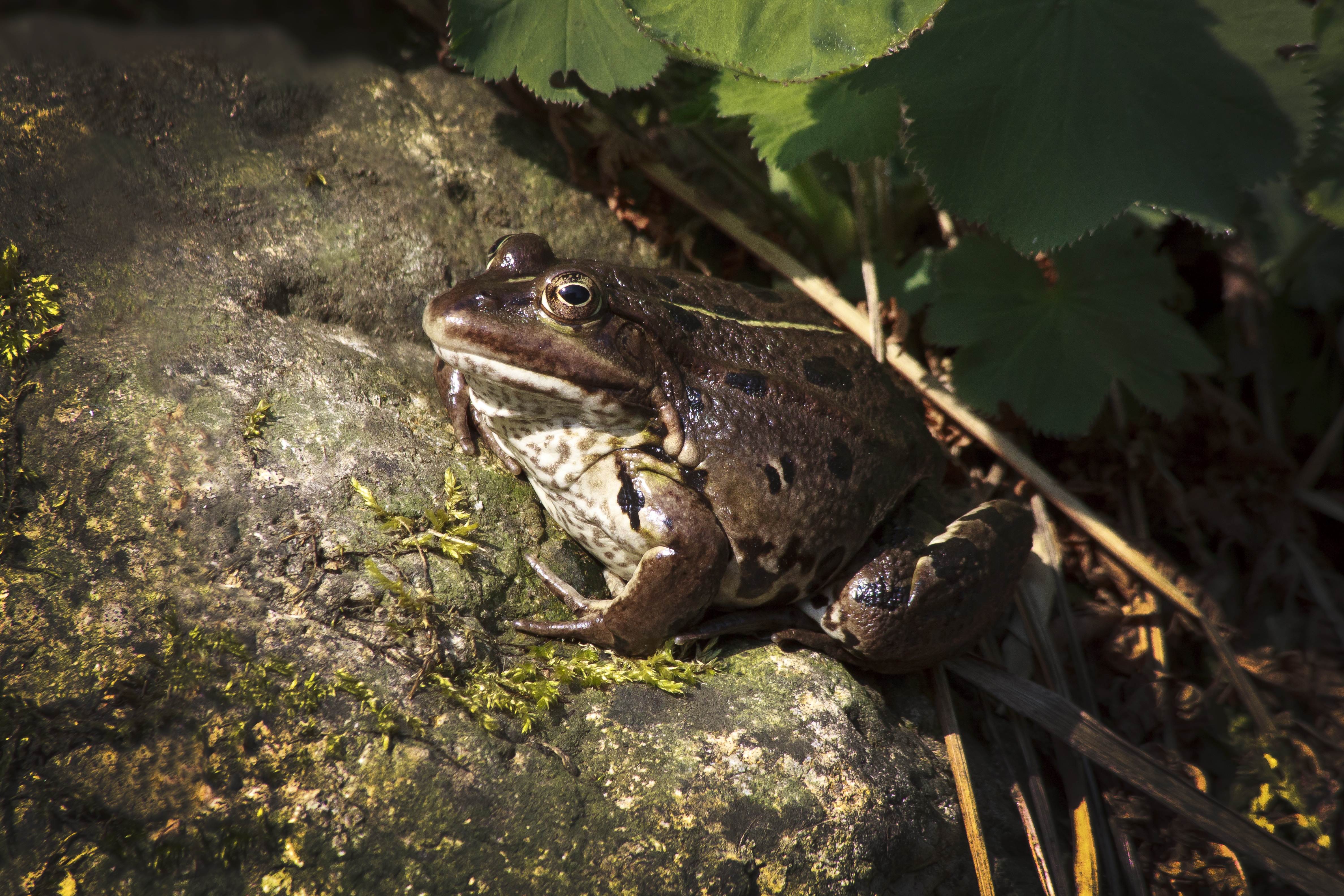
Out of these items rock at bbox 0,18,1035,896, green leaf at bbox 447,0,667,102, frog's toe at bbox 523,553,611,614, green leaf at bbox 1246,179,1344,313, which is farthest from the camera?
green leaf at bbox 1246,179,1344,313

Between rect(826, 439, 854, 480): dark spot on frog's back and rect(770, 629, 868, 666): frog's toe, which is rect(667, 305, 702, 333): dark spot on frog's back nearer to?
rect(826, 439, 854, 480): dark spot on frog's back

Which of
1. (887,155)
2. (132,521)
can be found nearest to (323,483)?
(132,521)

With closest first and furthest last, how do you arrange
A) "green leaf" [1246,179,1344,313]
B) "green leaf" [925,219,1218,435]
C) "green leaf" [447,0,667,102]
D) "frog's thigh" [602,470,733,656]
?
"frog's thigh" [602,470,733,656], "green leaf" [447,0,667,102], "green leaf" [925,219,1218,435], "green leaf" [1246,179,1344,313]

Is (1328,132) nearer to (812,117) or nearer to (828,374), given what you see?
(812,117)

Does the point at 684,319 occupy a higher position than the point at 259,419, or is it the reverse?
the point at 684,319

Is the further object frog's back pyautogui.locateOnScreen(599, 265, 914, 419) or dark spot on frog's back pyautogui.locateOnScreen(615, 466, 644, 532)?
frog's back pyautogui.locateOnScreen(599, 265, 914, 419)

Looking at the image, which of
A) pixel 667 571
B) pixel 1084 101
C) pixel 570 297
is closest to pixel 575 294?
pixel 570 297

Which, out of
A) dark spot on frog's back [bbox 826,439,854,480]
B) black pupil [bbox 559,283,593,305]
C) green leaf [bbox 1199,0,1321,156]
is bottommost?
dark spot on frog's back [bbox 826,439,854,480]

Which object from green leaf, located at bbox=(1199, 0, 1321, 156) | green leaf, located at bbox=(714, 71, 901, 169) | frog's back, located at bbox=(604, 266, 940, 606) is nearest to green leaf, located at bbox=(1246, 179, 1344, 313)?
green leaf, located at bbox=(1199, 0, 1321, 156)
